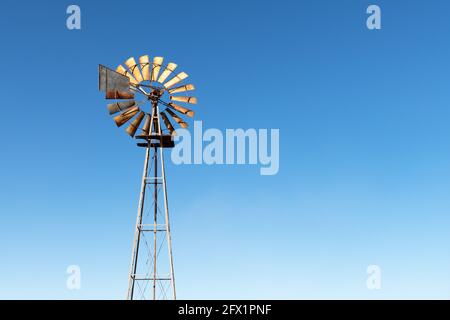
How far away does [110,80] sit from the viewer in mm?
25609

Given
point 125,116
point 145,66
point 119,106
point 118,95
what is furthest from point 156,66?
point 125,116

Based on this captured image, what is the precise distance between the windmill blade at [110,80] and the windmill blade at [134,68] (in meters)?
0.67

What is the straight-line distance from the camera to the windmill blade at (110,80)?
25.2 meters

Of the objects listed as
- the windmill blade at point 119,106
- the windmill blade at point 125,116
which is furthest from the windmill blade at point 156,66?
the windmill blade at point 125,116

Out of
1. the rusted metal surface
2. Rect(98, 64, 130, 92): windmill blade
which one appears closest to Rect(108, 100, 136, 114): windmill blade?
Rect(98, 64, 130, 92): windmill blade

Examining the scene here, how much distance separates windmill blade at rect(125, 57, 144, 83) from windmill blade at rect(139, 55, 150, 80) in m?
0.17

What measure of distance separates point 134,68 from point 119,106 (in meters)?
1.72

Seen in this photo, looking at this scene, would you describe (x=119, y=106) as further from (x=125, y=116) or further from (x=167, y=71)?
(x=167, y=71)

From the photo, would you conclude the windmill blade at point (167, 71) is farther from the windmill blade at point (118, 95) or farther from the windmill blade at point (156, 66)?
the windmill blade at point (118, 95)

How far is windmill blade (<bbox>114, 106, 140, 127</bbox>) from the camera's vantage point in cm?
2645

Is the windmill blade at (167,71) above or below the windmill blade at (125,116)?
above
